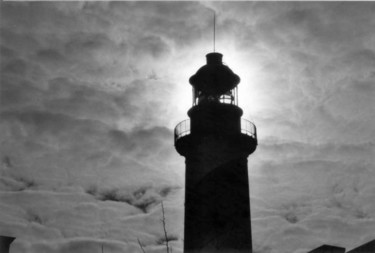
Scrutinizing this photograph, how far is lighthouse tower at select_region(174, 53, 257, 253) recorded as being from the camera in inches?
874

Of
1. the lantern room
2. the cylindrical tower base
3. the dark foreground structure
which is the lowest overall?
the dark foreground structure

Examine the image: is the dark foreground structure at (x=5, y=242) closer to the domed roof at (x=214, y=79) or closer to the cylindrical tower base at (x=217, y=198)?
the cylindrical tower base at (x=217, y=198)

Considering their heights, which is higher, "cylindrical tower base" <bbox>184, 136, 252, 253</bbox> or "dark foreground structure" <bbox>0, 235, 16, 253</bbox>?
"cylindrical tower base" <bbox>184, 136, 252, 253</bbox>

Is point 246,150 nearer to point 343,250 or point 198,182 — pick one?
point 198,182

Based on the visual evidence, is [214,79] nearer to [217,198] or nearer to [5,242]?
[217,198]

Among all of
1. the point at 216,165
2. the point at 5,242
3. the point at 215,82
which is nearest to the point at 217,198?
the point at 216,165

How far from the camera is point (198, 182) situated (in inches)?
903

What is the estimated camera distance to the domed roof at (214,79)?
24.5 metres

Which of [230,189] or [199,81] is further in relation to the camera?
[199,81]

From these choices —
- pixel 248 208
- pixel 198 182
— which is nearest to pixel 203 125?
pixel 198 182

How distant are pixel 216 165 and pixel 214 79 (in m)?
4.07

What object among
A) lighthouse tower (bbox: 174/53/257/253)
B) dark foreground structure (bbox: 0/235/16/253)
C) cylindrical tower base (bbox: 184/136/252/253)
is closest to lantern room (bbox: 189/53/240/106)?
lighthouse tower (bbox: 174/53/257/253)

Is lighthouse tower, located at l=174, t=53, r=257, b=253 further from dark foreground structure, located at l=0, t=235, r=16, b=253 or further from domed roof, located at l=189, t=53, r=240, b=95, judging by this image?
dark foreground structure, located at l=0, t=235, r=16, b=253

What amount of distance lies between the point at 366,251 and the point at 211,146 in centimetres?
764
